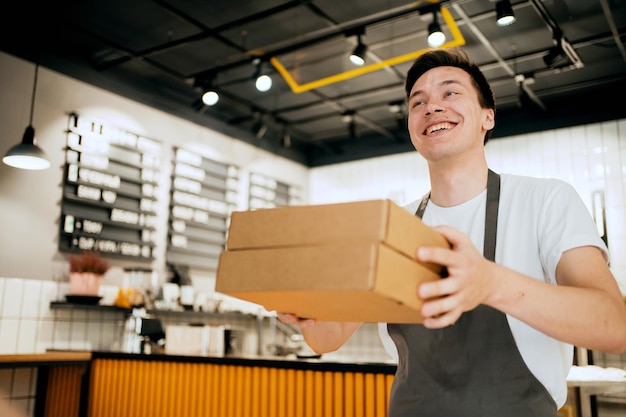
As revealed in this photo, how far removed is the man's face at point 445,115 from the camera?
127 centimetres

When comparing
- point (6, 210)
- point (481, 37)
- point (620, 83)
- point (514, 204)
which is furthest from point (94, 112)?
point (620, 83)

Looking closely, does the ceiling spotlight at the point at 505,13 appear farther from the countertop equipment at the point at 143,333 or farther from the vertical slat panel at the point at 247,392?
the countertop equipment at the point at 143,333

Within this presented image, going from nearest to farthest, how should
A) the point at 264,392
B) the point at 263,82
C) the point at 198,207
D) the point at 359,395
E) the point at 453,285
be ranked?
the point at 453,285 < the point at 359,395 < the point at 264,392 < the point at 263,82 < the point at 198,207

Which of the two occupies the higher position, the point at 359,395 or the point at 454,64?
the point at 454,64

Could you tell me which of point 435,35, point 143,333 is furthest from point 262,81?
point 143,333

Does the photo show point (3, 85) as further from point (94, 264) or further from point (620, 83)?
point (620, 83)

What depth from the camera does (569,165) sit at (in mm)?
6090

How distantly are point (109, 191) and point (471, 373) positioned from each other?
458 centimetres

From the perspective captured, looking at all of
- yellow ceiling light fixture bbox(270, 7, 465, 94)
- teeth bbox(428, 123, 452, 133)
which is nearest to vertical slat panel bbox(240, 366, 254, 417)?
yellow ceiling light fixture bbox(270, 7, 465, 94)

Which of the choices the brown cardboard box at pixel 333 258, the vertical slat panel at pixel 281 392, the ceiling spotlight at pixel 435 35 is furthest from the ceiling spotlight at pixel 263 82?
the brown cardboard box at pixel 333 258

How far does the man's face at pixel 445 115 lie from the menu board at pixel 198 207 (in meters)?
4.55

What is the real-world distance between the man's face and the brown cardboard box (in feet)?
1.57

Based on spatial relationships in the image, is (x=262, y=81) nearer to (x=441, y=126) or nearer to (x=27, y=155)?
(x=27, y=155)

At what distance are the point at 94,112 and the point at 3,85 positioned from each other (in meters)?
0.82
